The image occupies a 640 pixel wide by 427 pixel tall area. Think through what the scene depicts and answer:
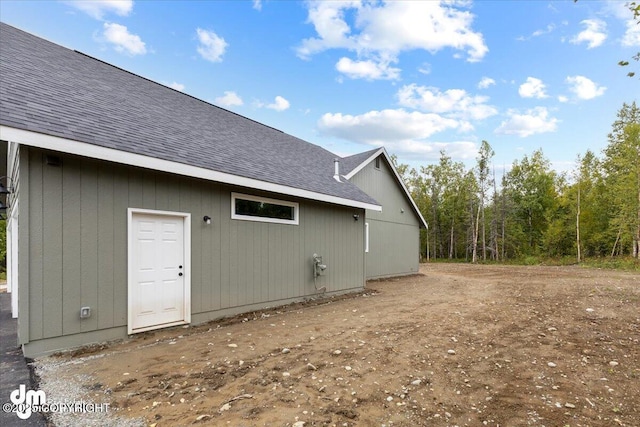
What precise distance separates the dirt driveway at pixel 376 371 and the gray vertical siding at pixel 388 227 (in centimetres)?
649

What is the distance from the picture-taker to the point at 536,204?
94.3ft

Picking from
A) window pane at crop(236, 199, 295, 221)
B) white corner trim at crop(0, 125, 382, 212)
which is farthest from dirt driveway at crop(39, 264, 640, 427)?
white corner trim at crop(0, 125, 382, 212)

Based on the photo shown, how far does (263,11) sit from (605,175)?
27.6 m

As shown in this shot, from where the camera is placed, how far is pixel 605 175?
2381 centimetres

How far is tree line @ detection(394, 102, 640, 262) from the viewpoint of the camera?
19.9 m

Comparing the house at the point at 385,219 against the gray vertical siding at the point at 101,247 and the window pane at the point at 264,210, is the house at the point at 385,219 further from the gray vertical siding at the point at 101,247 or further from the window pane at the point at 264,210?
the gray vertical siding at the point at 101,247

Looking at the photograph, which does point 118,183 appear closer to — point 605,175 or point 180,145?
point 180,145

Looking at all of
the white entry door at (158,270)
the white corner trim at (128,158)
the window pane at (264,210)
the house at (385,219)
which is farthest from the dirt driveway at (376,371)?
the house at (385,219)

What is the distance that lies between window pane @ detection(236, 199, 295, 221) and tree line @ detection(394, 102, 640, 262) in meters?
21.9

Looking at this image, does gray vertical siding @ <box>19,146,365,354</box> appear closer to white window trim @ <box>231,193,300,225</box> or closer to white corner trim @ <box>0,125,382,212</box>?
white window trim @ <box>231,193,300,225</box>

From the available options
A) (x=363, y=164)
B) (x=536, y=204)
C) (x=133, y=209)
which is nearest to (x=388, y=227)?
(x=363, y=164)

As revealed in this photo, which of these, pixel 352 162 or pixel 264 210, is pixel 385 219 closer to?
pixel 352 162

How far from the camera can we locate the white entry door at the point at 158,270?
4.57 metres

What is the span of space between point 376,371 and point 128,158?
4187mm
